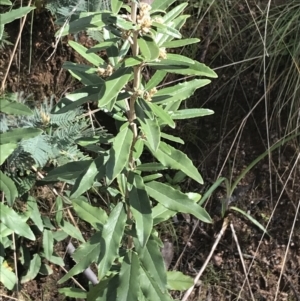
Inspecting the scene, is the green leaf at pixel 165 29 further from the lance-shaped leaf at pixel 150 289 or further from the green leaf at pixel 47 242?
the green leaf at pixel 47 242

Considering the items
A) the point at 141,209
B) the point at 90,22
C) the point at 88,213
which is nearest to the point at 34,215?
the point at 88,213

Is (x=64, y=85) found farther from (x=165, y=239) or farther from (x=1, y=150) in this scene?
(x=1, y=150)

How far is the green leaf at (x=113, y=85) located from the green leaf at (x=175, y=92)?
112mm

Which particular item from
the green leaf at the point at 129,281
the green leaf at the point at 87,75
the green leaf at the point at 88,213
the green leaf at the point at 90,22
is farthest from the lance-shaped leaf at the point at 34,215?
the green leaf at the point at 90,22

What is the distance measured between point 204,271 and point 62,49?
3.37 feet

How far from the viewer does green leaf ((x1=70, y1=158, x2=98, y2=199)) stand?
105cm

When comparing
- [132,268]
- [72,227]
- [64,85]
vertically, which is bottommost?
[72,227]

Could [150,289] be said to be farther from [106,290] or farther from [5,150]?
[5,150]

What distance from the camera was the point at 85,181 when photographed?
1.06 metres

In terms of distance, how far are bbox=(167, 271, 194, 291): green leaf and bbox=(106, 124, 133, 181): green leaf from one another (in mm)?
609

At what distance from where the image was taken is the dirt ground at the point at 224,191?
73.2 inches

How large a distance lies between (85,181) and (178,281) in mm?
599

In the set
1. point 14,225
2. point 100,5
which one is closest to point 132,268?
point 14,225

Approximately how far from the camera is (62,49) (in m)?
1.89
